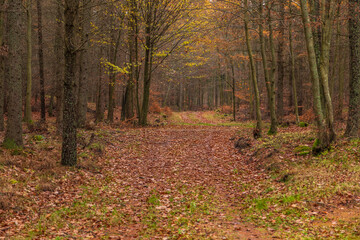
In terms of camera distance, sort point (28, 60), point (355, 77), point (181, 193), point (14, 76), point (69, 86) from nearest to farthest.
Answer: point (181, 193) < point (69, 86) < point (14, 76) < point (355, 77) < point (28, 60)

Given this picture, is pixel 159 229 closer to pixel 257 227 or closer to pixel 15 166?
pixel 257 227

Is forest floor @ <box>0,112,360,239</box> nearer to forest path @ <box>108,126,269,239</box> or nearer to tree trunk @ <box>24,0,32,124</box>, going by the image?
forest path @ <box>108,126,269,239</box>

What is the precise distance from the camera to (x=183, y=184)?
949 cm

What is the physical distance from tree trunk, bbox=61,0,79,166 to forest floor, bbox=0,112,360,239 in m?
0.57

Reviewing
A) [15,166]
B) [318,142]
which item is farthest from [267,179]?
[15,166]

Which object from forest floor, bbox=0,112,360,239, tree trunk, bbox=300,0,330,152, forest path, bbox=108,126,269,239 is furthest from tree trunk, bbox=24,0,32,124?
tree trunk, bbox=300,0,330,152

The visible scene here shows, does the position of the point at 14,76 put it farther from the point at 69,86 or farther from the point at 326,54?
the point at 326,54

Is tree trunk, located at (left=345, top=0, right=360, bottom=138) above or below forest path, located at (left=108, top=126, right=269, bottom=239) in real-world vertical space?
above

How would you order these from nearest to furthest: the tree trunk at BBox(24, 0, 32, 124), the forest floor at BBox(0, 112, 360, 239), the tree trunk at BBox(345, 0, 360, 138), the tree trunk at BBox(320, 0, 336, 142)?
the forest floor at BBox(0, 112, 360, 239), the tree trunk at BBox(320, 0, 336, 142), the tree trunk at BBox(345, 0, 360, 138), the tree trunk at BBox(24, 0, 32, 124)

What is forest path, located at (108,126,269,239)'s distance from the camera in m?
6.14

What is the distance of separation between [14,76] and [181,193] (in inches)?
278

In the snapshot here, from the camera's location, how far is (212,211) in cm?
719

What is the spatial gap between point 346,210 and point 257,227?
2.10 meters

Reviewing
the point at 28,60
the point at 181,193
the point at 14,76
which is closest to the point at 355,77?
the point at 181,193
